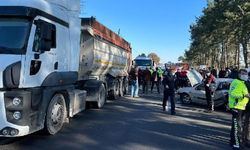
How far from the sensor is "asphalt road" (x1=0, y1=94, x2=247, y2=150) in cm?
843

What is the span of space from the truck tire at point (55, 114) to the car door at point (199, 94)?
9.49m

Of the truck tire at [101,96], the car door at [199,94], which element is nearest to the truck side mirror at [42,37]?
the truck tire at [101,96]

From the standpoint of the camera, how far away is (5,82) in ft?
24.2

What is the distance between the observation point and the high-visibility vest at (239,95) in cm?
865

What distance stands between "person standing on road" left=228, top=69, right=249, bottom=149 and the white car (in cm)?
757

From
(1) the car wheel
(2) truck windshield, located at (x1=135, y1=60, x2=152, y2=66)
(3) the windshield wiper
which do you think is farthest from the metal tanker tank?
(2) truck windshield, located at (x1=135, y1=60, x2=152, y2=66)

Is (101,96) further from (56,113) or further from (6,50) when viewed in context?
(6,50)

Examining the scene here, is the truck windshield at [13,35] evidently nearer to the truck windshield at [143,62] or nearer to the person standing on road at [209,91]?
the person standing on road at [209,91]

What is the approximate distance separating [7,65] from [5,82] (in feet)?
1.06

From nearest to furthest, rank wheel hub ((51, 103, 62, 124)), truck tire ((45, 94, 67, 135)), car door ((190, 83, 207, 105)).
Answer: truck tire ((45, 94, 67, 135)) → wheel hub ((51, 103, 62, 124)) → car door ((190, 83, 207, 105))

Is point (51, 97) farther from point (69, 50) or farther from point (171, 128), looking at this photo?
point (171, 128)

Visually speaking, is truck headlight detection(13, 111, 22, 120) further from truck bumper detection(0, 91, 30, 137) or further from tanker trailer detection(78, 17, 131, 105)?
tanker trailer detection(78, 17, 131, 105)

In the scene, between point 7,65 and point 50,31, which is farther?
point 50,31

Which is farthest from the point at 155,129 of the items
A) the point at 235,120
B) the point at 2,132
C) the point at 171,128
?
the point at 2,132
